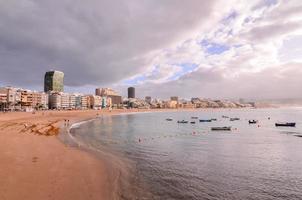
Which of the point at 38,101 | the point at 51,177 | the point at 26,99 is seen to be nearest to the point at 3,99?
the point at 26,99

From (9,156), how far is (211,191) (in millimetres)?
19205

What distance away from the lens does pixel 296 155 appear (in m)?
30.0

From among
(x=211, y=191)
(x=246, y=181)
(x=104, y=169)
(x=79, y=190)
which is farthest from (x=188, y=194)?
(x=104, y=169)

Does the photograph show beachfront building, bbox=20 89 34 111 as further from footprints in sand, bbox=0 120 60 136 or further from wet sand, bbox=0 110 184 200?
wet sand, bbox=0 110 184 200

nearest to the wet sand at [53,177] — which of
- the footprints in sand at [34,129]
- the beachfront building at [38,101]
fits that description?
the footprints in sand at [34,129]

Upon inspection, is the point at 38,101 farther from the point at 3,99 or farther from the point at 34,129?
the point at 34,129

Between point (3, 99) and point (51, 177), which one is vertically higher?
point (3, 99)

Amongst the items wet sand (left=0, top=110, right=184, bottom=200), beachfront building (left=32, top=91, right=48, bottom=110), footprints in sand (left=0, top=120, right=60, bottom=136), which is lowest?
wet sand (left=0, top=110, right=184, bottom=200)

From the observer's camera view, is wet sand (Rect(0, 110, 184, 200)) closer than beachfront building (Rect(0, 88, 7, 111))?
Yes

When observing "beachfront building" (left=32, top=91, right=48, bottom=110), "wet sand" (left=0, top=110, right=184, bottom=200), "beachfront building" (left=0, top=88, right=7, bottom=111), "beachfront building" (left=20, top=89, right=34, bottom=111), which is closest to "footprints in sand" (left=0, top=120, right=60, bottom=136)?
"wet sand" (left=0, top=110, right=184, bottom=200)

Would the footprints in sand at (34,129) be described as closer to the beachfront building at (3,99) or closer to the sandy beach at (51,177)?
the sandy beach at (51,177)

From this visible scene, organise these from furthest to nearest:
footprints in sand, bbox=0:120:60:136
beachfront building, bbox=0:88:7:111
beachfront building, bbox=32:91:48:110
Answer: beachfront building, bbox=32:91:48:110
beachfront building, bbox=0:88:7:111
footprints in sand, bbox=0:120:60:136

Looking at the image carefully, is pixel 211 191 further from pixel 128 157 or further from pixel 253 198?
pixel 128 157

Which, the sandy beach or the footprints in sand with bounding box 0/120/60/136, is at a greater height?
the footprints in sand with bounding box 0/120/60/136
